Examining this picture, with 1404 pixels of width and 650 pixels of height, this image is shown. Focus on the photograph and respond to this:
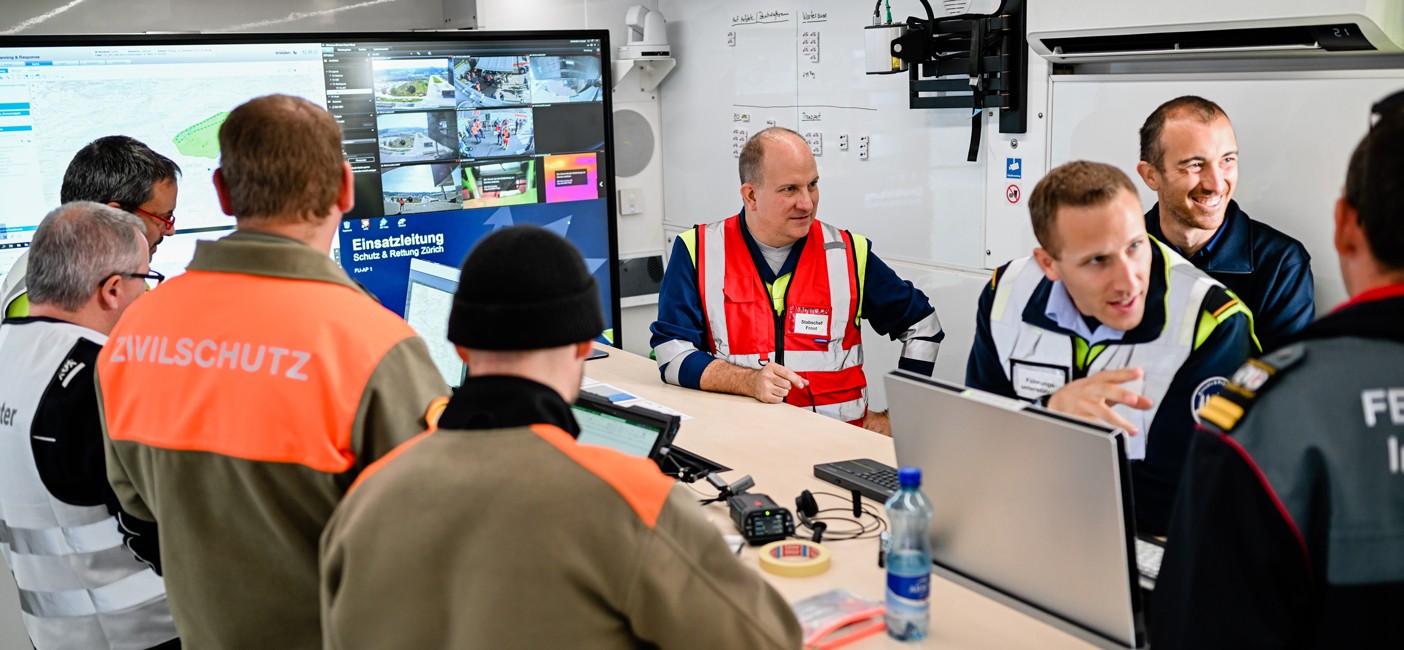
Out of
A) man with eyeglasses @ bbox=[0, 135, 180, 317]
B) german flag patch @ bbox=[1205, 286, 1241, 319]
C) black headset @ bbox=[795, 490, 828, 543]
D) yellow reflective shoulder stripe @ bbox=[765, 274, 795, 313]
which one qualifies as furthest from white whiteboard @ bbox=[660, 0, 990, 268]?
man with eyeglasses @ bbox=[0, 135, 180, 317]

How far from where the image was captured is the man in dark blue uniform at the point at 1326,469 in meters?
1.13

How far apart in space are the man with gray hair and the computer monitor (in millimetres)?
864

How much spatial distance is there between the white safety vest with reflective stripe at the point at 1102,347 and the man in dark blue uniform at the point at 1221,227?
75 cm

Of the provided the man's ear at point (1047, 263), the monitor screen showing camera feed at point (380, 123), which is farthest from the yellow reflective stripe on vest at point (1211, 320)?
the monitor screen showing camera feed at point (380, 123)

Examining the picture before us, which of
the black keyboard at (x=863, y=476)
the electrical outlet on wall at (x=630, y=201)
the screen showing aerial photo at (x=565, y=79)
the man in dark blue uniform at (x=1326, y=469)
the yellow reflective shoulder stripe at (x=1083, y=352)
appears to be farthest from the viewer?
the electrical outlet on wall at (x=630, y=201)

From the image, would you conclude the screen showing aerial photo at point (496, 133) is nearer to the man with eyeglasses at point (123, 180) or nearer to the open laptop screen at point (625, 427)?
the man with eyeglasses at point (123, 180)

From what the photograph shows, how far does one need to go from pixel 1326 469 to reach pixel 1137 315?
1.04m

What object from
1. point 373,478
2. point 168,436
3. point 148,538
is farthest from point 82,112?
point 373,478

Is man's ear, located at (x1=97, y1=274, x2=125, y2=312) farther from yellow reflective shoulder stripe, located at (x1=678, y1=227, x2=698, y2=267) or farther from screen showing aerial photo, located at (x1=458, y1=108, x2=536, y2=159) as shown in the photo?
screen showing aerial photo, located at (x1=458, y1=108, x2=536, y2=159)

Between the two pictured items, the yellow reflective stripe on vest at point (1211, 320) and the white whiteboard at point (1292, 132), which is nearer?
the yellow reflective stripe on vest at point (1211, 320)

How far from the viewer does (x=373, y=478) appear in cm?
126

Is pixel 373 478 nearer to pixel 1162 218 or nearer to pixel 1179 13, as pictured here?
pixel 1162 218

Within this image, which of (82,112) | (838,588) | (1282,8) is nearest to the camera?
(838,588)

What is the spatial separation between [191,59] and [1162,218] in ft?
10.4
